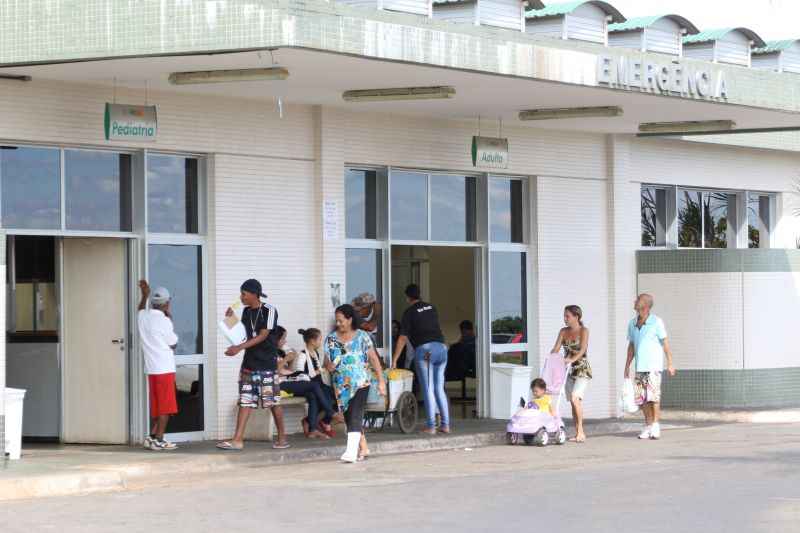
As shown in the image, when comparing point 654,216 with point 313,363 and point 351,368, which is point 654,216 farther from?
point 351,368

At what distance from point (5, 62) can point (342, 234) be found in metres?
→ 4.98

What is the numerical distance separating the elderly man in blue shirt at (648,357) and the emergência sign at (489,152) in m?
2.75

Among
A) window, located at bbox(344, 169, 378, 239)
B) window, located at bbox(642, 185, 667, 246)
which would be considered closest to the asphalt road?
window, located at bbox(344, 169, 378, 239)

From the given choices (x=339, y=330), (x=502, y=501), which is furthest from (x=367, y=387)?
(x=502, y=501)

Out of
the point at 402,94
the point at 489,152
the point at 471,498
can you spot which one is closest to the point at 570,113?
the point at 489,152

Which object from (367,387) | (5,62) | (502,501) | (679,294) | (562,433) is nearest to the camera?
(502,501)

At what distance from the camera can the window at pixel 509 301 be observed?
19109 millimetres

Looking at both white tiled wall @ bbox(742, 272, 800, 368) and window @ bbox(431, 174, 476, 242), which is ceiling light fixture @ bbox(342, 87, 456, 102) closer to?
window @ bbox(431, 174, 476, 242)

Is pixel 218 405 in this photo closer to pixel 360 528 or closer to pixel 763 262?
pixel 360 528

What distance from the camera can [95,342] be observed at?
15.6 metres

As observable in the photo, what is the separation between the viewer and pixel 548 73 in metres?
15.2

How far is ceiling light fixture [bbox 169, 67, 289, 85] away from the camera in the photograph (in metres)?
13.9

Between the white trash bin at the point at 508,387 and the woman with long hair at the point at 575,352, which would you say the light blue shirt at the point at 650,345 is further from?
the white trash bin at the point at 508,387

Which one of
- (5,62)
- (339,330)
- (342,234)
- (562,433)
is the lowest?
(562,433)
